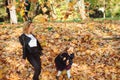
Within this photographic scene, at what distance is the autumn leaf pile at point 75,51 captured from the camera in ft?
35.7

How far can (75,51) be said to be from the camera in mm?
13305

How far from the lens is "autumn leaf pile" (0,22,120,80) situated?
10.9 metres

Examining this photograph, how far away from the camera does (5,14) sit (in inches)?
1368

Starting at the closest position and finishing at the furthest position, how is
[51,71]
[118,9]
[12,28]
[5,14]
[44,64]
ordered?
[51,71] → [44,64] → [12,28] → [5,14] → [118,9]

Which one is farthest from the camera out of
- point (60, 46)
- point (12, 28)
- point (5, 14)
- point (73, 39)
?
point (5, 14)

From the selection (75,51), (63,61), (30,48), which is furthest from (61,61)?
(75,51)

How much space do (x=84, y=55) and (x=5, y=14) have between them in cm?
2315

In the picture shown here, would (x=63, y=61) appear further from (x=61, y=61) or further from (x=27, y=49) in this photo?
(x=27, y=49)

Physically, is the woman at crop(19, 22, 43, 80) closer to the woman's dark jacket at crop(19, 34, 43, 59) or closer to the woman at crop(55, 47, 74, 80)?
the woman's dark jacket at crop(19, 34, 43, 59)

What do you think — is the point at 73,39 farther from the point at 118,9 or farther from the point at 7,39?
the point at 118,9

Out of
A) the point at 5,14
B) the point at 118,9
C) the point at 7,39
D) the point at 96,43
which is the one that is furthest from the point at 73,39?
the point at 118,9

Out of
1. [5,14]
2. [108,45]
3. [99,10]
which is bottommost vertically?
[99,10]

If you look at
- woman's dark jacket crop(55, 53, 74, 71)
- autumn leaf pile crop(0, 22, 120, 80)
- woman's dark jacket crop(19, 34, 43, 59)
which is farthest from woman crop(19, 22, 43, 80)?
autumn leaf pile crop(0, 22, 120, 80)

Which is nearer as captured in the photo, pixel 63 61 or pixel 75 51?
pixel 63 61
